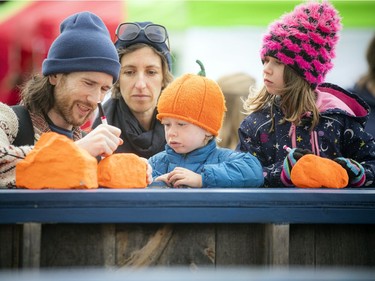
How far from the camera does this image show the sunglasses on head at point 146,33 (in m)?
3.60

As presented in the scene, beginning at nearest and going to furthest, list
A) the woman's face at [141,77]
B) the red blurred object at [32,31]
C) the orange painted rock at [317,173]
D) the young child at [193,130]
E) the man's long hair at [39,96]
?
the orange painted rock at [317,173] → the young child at [193,130] → the man's long hair at [39,96] → the woman's face at [141,77] → the red blurred object at [32,31]

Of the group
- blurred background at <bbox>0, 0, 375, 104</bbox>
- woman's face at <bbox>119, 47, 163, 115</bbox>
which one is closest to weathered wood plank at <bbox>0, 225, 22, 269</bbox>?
woman's face at <bbox>119, 47, 163, 115</bbox>

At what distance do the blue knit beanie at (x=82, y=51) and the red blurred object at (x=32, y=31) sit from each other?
3463 mm

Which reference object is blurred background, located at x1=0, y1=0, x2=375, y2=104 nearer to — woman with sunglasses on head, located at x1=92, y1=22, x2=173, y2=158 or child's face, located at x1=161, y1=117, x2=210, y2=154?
woman with sunglasses on head, located at x1=92, y1=22, x2=173, y2=158

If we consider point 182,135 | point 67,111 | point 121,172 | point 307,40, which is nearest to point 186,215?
point 121,172

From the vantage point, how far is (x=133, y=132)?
3.61 m

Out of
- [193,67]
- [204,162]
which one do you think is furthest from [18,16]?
[204,162]

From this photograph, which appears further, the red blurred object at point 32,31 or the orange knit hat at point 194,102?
the red blurred object at point 32,31

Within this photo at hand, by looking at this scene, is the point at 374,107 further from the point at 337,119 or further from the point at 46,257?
the point at 46,257

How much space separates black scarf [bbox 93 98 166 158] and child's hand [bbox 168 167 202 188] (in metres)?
0.85

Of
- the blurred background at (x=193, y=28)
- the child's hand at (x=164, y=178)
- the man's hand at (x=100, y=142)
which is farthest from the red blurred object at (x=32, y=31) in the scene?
the man's hand at (x=100, y=142)

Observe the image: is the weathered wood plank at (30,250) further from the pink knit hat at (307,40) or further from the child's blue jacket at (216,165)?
the pink knit hat at (307,40)

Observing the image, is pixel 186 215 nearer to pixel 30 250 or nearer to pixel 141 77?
pixel 30 250

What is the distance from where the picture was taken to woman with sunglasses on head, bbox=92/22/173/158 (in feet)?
11.7
